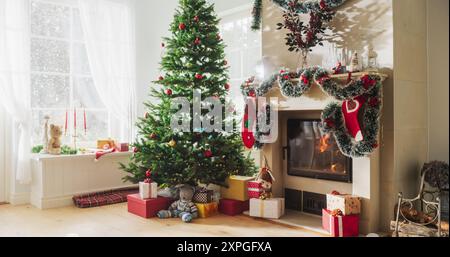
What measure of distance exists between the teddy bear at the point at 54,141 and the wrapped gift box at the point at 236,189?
190cm

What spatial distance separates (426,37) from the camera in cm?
374

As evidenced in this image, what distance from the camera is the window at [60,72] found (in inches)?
189

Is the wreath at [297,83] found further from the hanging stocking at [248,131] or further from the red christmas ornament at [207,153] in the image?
the red christmas ornament at [207,153]

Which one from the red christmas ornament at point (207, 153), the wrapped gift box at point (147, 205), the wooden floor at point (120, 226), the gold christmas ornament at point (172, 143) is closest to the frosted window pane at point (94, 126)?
the wooden floor at point (120, 226)

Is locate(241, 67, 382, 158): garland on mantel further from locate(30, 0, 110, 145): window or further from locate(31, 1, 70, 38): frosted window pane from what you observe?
locate(31, 1, 70, 38): frosted window pane

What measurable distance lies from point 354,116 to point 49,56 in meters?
3.56

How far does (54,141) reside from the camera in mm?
4543

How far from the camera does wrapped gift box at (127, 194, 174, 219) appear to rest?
12.8 ft

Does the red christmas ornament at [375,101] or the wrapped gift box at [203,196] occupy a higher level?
the red christmas ornament at [375,101]

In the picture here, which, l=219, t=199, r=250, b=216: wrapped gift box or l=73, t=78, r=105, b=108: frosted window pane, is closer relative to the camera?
l=219, t=199, r=250, b=216: wrapped gift box

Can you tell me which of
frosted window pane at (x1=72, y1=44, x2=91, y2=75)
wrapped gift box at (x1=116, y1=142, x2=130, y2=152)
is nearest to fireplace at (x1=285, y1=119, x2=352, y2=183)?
wrapped gift box at (x1=116, y1=142, x2=130, y2=152)

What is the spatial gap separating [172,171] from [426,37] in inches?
105

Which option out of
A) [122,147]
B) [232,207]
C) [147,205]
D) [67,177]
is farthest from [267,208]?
[67,177]

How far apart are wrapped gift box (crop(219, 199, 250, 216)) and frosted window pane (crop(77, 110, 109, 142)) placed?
213 centimetres
